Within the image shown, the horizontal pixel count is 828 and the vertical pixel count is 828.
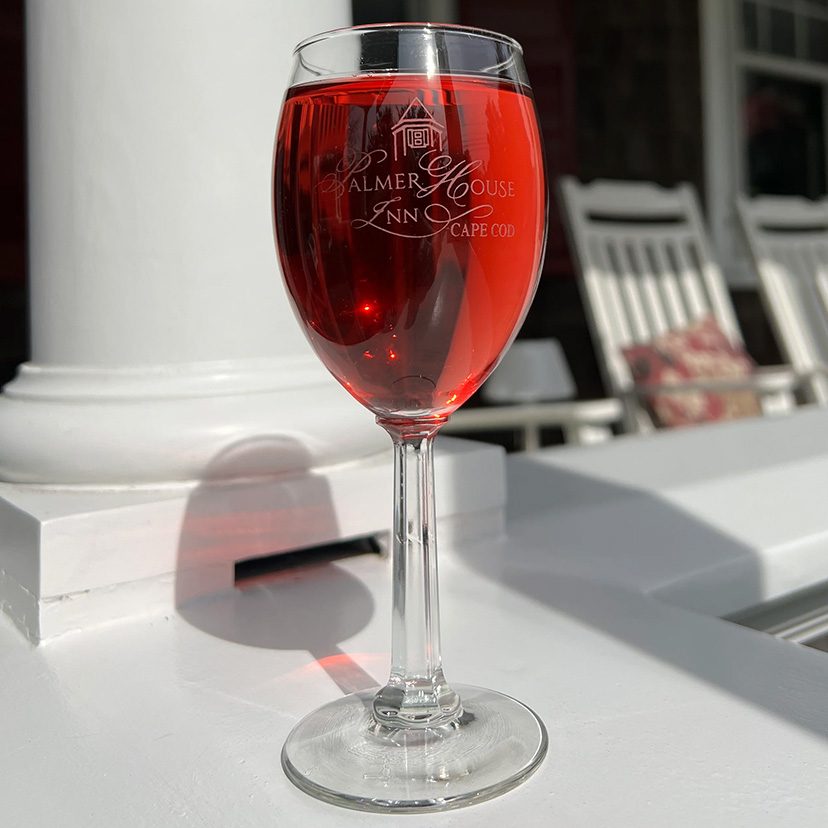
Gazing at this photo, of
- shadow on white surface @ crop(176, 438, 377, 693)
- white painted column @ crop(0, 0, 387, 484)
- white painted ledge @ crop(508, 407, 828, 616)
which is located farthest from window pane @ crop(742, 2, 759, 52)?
shadow on white surface @ crop(176, 438, 377, 693)

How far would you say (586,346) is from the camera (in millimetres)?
4000

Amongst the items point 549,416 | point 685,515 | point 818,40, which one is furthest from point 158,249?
point 818,40

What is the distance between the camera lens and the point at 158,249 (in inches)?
23.9

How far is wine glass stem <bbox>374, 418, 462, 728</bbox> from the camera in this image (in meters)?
0.35

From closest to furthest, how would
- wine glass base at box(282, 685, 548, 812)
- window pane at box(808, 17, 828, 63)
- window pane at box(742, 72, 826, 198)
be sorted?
wine glass base at box(282, 685, 548, 812) → window pane at box(742, 72, 826, 198) → window pane at box(808, 17, 828, 63)

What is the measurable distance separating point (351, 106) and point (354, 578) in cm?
33

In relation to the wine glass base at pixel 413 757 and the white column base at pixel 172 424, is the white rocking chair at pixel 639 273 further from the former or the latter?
the wine glass base at pixel 413 757

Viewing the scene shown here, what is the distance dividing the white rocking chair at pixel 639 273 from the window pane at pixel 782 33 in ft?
6.47

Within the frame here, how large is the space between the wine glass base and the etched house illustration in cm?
22

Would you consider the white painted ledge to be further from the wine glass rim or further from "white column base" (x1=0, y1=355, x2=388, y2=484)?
the wine glass rim

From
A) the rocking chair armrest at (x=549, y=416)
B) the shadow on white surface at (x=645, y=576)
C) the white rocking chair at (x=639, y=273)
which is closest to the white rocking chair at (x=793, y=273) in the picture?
the white rocking chair at (x=639, y=273)

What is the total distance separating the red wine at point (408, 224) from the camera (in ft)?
1.10

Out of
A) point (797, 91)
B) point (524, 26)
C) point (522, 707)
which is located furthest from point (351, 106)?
point (797, 91)

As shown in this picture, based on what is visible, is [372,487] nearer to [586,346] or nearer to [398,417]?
[398,417]
